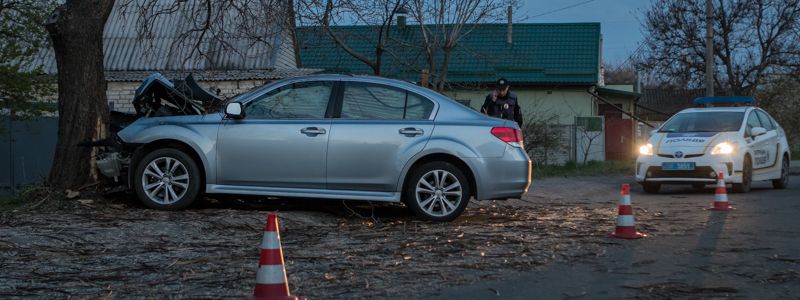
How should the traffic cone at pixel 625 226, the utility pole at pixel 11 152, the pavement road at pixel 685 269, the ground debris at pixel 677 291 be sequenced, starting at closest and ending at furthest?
the ground debris at pixel 677 291 < the pavement road at pixel 685 269 < the traffic cone at pixel 625 226 < the utility pole at pixel 11 152

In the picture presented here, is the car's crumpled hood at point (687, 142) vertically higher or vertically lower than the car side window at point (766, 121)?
lower

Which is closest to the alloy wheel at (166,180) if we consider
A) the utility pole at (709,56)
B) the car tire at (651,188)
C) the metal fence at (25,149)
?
the car tire at (651,188)

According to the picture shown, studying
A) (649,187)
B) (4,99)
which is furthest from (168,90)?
(4,99)

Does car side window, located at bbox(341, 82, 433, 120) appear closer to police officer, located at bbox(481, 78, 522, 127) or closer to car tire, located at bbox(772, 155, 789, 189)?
police officer, located at bbox(481, 78, 522, 127)

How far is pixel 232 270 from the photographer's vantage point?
6027 mm

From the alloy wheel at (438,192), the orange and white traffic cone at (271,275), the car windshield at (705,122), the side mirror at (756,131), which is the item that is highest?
the car windshield at (705,122)

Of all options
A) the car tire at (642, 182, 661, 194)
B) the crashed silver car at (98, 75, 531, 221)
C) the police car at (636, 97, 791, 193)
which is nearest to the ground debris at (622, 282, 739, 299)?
the crashed silver car at (98, 75, 531, 221)

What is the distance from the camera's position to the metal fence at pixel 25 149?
65.2 ft

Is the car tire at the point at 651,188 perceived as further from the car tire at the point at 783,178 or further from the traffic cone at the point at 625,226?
the traffic cone at the point at 625,226

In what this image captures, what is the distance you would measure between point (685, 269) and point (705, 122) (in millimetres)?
9052

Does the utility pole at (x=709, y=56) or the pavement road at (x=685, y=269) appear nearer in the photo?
the pavement road at (x=685, y=269)

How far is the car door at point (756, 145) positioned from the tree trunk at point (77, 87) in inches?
391

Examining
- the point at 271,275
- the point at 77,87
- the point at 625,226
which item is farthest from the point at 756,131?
the point at 271,275

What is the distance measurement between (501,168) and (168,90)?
373cm
